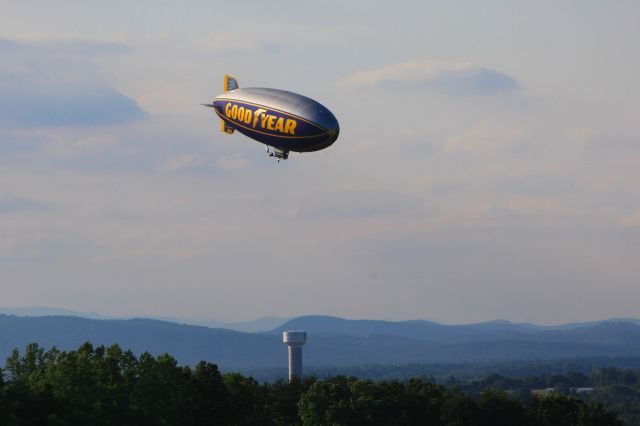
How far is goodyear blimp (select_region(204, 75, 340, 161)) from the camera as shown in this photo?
132375 mm

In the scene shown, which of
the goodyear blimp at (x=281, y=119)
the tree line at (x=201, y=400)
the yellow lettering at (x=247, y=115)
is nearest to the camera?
the tree line at (x=201, y=400)

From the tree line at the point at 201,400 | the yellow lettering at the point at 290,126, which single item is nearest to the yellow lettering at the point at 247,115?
the yellow lettering at the point at 290,126

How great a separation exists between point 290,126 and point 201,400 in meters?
34.1

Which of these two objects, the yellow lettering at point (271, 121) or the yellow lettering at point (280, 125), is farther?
the yellow lettering at point (271, 121)

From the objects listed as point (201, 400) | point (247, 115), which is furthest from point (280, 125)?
point (201, 400)

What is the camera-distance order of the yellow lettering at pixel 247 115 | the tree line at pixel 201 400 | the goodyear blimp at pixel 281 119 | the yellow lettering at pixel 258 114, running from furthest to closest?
the yellow lettering at pixel 247 115 < the yellow lettering at pixel 258 114 < the goodyear blimp at pixel 281 119 < the tree line at pixel 201 400

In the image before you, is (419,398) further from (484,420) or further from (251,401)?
(251,401)

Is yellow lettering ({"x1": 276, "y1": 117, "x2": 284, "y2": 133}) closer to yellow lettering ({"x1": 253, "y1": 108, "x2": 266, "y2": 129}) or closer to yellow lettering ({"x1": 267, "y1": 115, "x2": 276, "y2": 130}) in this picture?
yellow lettering ({"x1": 267, "y1": 115, "x2": 276, "y2": 130})

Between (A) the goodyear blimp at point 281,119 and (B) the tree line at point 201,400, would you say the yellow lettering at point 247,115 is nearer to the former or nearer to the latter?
(A) the goodyear blimp at point 281,119

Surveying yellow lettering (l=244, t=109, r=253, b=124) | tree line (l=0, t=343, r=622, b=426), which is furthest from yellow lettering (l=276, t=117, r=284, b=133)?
tree line (l=0, t=343, r=622, b=426)

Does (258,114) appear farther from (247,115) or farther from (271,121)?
(271,121)

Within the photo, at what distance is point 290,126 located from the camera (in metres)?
133

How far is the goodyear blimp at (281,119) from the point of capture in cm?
13238

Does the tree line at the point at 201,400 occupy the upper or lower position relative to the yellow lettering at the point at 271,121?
lower
